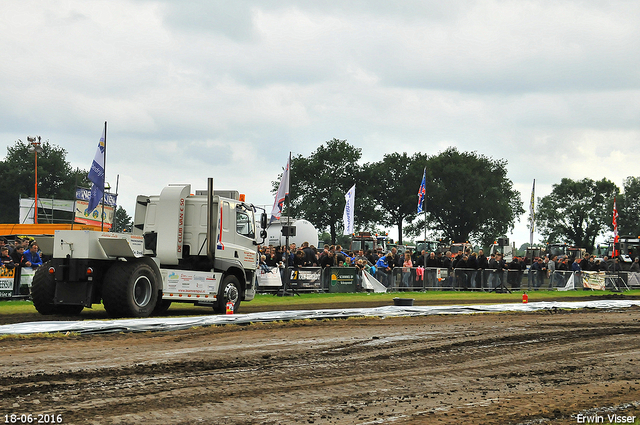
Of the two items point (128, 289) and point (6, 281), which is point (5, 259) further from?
point (128, 289)

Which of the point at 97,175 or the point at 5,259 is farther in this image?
the point at 97,175

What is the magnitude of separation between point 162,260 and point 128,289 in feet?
5.52

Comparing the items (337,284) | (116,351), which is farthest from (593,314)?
(116,351)

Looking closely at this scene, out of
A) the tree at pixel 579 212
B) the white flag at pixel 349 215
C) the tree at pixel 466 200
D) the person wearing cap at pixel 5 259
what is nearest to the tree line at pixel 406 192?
the tree at pixel 466 200

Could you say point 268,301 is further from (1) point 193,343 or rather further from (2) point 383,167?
(2) point 383,167

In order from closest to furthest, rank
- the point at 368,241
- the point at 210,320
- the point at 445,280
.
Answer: the point at 210,320, the point at 445,280, the point at 368,241

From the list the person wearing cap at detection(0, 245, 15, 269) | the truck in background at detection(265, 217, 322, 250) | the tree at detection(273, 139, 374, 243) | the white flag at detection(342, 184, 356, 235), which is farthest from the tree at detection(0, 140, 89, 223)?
the person wearing cap at detection(0, 245, 15, 269)

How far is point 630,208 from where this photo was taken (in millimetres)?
119438

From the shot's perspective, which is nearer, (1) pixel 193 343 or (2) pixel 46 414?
(2) pixel 46 414

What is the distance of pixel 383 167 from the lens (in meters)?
86.1

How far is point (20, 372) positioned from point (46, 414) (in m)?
2.39

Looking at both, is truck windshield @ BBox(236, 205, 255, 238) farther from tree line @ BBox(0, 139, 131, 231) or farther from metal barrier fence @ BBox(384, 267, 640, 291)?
tree line @ BBox(0, 139, 131, 231)

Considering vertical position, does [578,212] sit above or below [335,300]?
above

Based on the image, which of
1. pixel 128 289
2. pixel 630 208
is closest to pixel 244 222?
pixel 128 289
